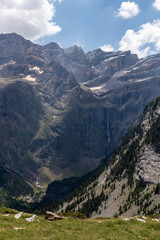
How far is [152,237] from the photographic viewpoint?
90.2 ft

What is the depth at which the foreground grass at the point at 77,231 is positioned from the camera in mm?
26873

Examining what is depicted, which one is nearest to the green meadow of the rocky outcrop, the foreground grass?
the foreground grass

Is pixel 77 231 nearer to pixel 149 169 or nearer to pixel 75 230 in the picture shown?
pixel 75 230

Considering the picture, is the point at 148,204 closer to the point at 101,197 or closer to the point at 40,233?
the point at 101,197

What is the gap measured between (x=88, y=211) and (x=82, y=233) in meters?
160

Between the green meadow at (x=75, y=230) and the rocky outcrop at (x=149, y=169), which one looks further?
the rocky outcrop at (x=149, y=169)

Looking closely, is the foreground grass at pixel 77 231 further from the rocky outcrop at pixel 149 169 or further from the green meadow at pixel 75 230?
the rocky outcrop at pixel 149 169

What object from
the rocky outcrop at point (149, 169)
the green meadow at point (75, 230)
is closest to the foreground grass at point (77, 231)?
the green meadow at point (75, 230)

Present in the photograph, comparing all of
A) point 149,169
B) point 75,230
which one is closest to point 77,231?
point 75,230

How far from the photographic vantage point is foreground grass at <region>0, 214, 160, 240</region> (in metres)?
26.9

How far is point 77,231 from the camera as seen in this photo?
30.6 meters

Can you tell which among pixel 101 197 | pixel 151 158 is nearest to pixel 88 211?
pixel 101 197

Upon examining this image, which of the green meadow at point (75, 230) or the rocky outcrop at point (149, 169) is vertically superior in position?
the green meadow at point (75, 230)

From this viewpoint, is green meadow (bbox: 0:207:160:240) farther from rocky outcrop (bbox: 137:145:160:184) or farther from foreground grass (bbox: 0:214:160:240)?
rocky outcrop (bbox: 137:145:160:184)
